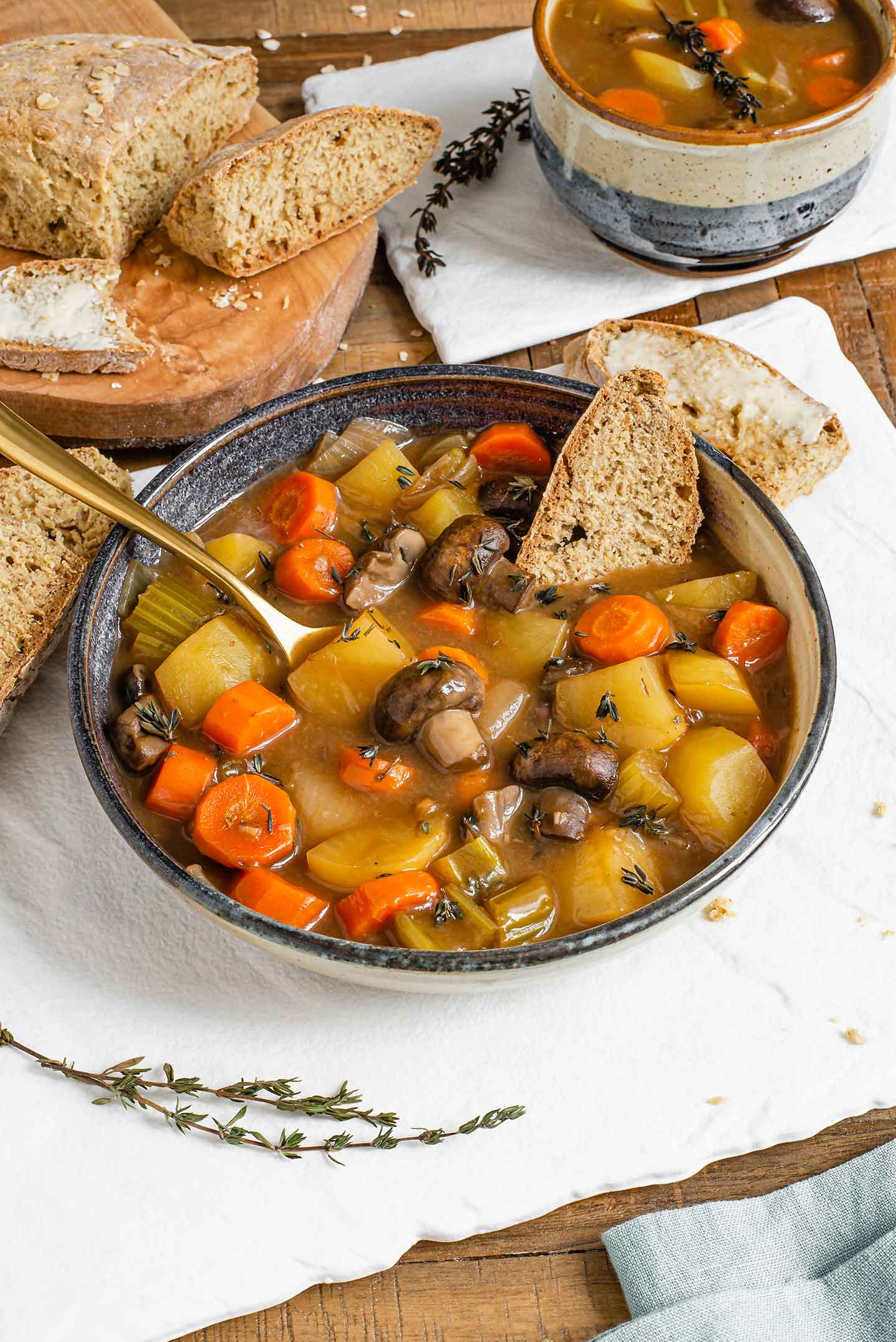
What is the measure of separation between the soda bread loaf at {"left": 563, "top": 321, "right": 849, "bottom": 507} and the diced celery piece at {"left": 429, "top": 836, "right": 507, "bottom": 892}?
1500 millimetres

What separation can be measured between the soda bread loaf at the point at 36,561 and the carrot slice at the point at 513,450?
3.33ft

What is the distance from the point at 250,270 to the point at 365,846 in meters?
2.15

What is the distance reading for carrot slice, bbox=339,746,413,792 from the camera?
2.92m

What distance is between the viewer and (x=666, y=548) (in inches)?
132

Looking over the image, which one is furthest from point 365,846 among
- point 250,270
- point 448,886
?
point 250,270

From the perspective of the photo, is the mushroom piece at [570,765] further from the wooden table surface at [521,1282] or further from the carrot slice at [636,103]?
the carrot slice at [636,103]

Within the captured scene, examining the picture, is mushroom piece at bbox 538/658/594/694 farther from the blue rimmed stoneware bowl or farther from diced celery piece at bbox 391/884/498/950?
diced celery piece at bbox 391/884/498/950

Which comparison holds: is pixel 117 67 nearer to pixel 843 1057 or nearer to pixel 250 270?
pixel 250 270

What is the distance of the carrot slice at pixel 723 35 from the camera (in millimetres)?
4152

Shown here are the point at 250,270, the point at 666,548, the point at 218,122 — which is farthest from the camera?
the point at 218,122

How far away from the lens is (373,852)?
110 inches

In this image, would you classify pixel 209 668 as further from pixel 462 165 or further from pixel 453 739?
pixel 462 165

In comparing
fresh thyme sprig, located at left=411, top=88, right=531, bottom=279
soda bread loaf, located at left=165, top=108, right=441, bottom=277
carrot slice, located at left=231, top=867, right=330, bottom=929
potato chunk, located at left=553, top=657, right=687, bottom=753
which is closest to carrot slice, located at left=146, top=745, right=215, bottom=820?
carrot slice, located at left=231, top=867, right=330, bottom=929

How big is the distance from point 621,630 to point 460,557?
0.43 m
